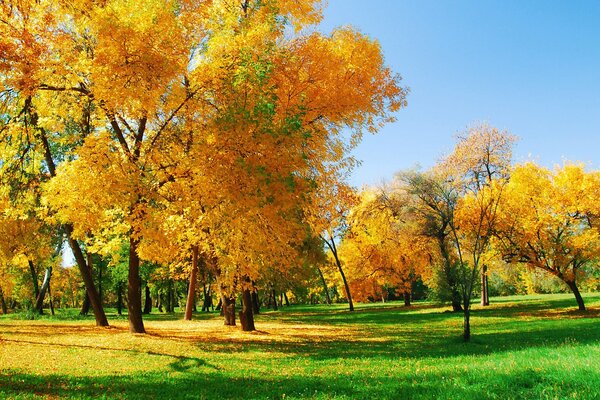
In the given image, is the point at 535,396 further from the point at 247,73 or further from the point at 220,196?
the point at 247,73

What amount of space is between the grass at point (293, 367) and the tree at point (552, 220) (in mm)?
9494

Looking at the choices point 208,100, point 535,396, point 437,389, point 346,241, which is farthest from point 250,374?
point 346,241

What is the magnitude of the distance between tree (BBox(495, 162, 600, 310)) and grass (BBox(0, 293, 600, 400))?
949 cm

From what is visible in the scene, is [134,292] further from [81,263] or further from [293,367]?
[293,367]

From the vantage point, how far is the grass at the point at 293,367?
23.7ft

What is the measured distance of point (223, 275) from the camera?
2003cm

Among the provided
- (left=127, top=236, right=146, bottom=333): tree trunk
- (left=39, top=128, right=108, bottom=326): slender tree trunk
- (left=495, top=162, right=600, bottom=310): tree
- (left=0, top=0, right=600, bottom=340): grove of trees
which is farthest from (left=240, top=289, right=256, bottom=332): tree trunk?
(left=495, top=162, right=600, bottom=310): tree

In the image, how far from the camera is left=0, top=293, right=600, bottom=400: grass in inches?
285

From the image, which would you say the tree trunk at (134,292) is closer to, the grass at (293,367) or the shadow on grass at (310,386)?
the grass at (293,367)

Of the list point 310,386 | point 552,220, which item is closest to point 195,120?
point 310,386

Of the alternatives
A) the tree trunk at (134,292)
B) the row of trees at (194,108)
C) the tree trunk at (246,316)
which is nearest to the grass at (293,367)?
the tree trunk at (134,292)

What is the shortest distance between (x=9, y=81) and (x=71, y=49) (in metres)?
5.28

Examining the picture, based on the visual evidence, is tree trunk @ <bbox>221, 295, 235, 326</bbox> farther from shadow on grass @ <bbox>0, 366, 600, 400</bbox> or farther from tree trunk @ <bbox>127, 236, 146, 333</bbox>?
shadow on grass @ <bbox>0, 366, 600, 400</bbox>

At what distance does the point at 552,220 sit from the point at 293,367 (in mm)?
21903
